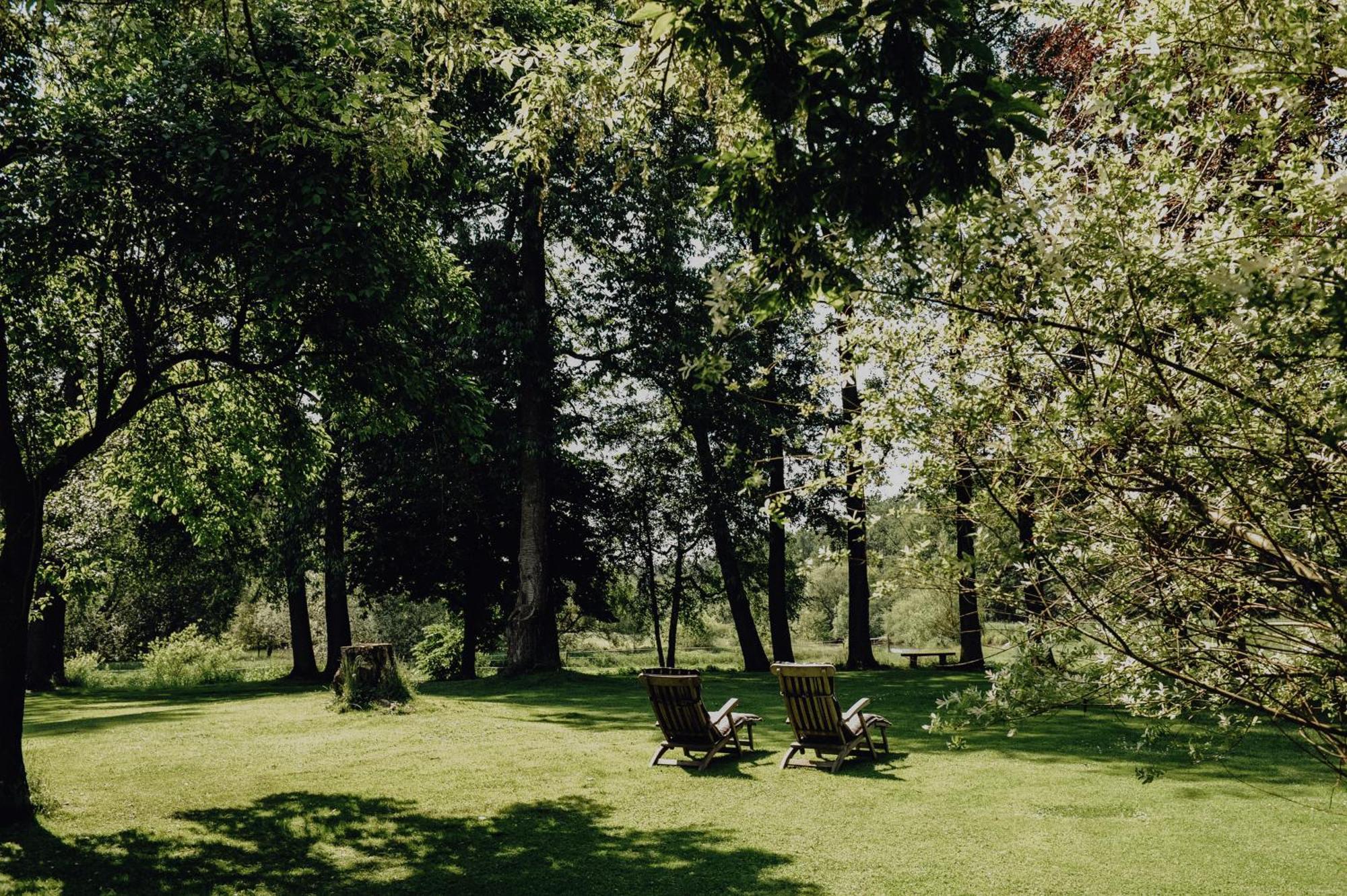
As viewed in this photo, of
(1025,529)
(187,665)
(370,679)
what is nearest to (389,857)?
(1025,529)

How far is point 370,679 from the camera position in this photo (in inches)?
568

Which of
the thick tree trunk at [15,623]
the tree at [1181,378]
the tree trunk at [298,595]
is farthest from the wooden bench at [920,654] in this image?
the tree at [1181,378]

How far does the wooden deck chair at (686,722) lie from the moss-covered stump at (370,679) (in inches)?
242

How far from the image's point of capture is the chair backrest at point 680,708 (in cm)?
962

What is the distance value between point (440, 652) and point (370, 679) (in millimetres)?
12037

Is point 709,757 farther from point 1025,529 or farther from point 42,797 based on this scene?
point 42,797

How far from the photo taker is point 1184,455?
10.8 ft

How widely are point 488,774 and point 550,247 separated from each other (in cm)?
1600

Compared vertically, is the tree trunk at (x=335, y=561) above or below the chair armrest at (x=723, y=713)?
above

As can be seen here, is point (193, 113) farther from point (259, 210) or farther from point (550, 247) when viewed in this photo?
point (550, 247)

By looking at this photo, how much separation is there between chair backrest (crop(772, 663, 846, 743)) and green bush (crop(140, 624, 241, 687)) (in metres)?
20.4

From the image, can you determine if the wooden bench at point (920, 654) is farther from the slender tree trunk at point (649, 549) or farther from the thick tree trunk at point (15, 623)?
the thick tree trunk at point (15, 623)

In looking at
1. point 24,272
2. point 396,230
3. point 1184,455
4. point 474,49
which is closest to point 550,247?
point 396,230

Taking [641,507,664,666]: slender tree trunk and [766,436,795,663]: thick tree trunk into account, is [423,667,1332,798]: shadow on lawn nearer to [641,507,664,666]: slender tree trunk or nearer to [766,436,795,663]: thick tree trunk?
[766,436,795,663]: thick tree trunk
